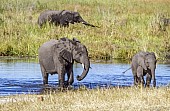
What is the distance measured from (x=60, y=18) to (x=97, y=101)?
21.3m

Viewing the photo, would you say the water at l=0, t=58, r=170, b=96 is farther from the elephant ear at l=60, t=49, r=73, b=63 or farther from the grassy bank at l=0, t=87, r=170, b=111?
the grassy bank at l=0, t=87, r=170, b=111

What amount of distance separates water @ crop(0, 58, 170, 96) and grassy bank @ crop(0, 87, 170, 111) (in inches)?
94.6

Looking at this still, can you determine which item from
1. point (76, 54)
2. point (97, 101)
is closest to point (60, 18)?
point (76, 54)

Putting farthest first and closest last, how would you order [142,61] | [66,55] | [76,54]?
1. [142,61]
2. [66,55]
3. [76,54]

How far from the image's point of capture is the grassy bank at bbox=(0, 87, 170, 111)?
12136 mm

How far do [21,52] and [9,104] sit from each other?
13387 mm

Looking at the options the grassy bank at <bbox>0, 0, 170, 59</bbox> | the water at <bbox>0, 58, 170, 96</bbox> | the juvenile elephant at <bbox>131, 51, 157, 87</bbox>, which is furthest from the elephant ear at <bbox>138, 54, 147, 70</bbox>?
the grassy bank at <bbox>0, 0, 170, 59</bbox>

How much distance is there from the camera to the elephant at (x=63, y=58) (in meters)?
17.4

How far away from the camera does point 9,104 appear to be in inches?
509

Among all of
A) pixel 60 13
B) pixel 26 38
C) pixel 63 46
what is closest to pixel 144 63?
pixel 63 46

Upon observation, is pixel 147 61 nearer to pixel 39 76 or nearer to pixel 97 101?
pixel 39 76

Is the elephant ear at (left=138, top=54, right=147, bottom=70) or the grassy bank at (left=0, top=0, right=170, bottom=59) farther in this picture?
the grassy bank at (left=0, top=0, right=170, bottom=59)

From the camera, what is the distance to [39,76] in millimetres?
20250

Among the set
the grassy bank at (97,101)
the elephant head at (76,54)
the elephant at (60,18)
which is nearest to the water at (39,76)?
the elephant head at (76,54)
